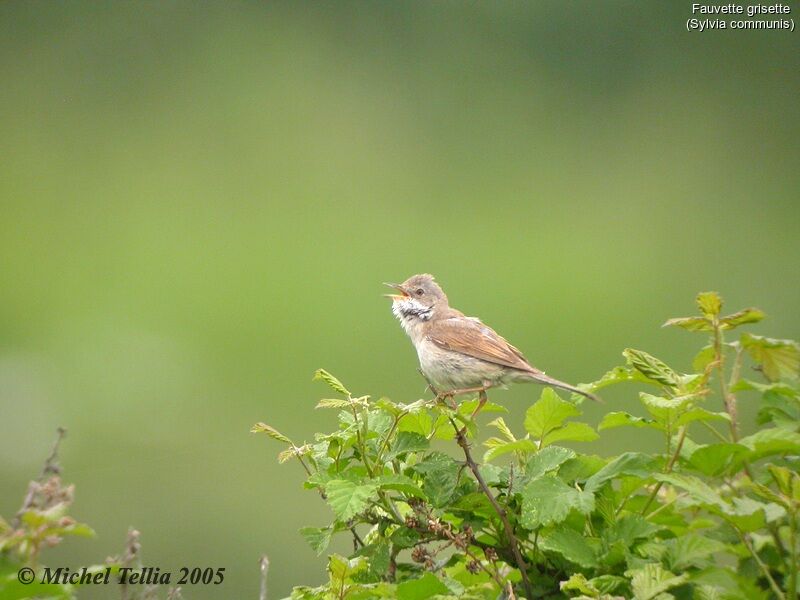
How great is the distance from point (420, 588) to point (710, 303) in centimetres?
69

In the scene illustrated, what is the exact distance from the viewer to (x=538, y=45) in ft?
53.3

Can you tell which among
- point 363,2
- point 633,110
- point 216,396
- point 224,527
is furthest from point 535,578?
point 363,2

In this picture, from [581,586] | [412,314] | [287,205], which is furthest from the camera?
[287,205]

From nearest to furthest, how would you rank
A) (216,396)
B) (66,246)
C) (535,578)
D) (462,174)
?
(535,578)
(216,396)
(66,246)
(462,174)

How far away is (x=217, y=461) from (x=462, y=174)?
279 inches

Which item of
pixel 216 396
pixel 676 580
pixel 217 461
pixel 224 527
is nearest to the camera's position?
pixel 676 580

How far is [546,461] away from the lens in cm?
208

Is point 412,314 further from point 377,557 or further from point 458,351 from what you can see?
point 377,557

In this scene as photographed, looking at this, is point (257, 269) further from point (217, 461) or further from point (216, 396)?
point (217, 461)

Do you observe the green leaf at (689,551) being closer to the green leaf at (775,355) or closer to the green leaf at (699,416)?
the green leaf at (699,416)

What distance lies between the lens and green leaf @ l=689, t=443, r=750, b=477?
1937mm

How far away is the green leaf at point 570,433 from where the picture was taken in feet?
7.22

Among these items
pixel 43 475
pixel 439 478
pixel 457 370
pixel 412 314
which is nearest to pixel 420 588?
pixel 439 478

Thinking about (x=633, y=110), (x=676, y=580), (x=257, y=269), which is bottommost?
(x=676, y=580)
